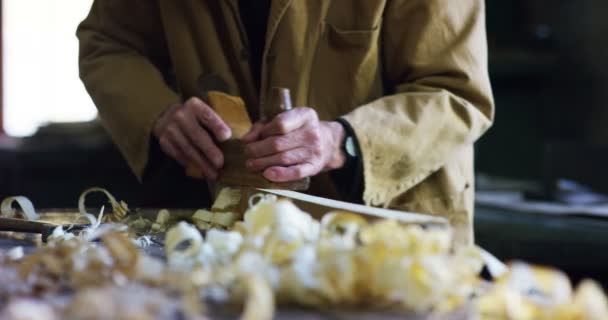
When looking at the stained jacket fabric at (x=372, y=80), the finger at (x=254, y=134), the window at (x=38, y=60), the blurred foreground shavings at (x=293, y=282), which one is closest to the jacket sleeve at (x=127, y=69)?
the stained jacket fabric at (x=372, y=80)

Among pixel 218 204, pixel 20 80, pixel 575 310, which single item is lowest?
pixel 20 80

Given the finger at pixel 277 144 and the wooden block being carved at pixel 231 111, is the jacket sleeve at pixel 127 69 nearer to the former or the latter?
the wooden block being carved at pixel 231 111

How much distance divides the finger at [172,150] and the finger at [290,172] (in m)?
0.19

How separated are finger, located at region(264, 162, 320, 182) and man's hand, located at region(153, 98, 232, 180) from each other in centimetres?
9

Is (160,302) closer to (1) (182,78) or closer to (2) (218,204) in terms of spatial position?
(2) (218,204)

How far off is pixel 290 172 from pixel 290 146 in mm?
33

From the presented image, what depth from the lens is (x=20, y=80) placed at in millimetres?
5172

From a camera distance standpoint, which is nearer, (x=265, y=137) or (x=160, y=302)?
(x=160, y=302)

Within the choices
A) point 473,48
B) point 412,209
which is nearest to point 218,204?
point 412,209

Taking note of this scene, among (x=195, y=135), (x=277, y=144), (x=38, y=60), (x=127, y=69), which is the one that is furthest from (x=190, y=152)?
(x=38, y=60)

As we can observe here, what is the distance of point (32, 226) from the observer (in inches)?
41.3

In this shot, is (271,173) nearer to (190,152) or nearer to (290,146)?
(290,146)

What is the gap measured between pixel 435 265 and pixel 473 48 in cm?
74

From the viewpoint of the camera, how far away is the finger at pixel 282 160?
43.5 inches
